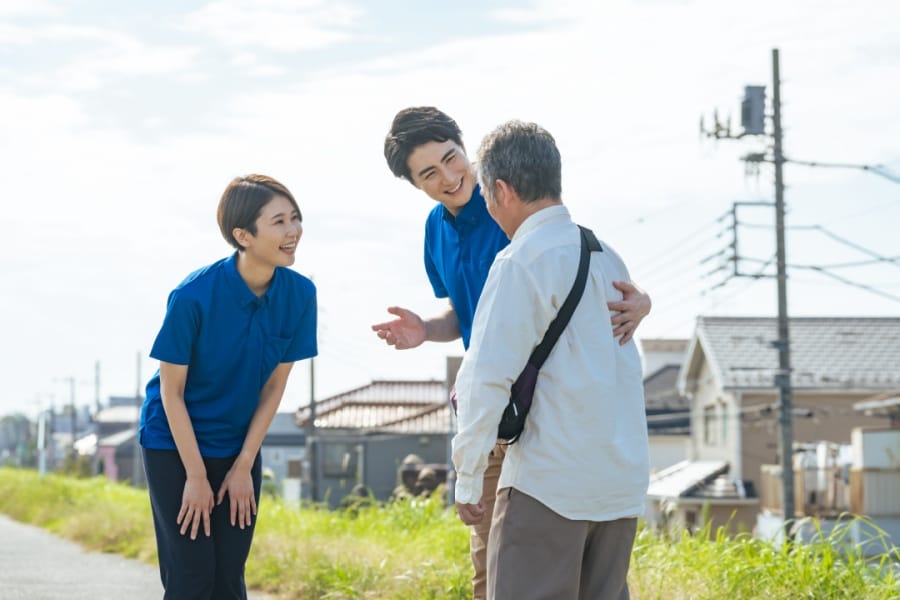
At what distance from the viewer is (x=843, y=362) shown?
121 ft

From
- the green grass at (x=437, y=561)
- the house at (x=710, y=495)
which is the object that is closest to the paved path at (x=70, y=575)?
the green grass at (x=437, y=561)

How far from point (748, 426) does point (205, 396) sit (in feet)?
113

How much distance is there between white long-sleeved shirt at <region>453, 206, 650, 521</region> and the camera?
2965 mm

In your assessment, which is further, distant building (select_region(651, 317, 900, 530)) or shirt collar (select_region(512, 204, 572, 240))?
distant building (select_region(651, 317, 900, 530))

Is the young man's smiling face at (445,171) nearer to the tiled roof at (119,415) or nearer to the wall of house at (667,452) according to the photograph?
the wall of house at (667,452)

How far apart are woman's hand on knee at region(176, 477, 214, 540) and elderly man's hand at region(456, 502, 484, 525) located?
979 millimetres

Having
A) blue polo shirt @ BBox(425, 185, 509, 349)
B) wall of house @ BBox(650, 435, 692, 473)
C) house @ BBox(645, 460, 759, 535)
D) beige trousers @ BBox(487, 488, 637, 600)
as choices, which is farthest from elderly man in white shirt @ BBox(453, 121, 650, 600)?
wall of house @ BBox(650, 435, 692, 473)

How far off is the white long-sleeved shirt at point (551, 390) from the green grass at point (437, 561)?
240cm

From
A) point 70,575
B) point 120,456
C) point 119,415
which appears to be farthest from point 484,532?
point 119,415

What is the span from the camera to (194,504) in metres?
3.71

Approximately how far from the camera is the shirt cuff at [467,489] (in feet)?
9.86

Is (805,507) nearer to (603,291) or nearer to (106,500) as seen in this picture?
(106,500)

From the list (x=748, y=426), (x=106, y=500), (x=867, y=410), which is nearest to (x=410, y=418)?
(x=748, y=426)

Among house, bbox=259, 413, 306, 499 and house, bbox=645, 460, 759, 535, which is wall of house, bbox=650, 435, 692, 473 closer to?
house, bbox=645, 460, 759, 535
